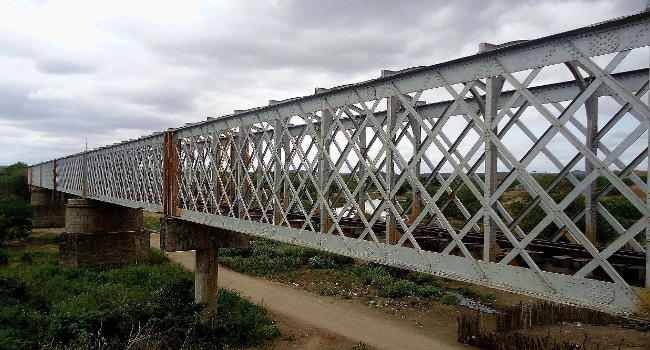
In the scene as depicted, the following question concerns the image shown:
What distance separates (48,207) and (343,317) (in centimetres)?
4109

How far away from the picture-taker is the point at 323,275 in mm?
25984

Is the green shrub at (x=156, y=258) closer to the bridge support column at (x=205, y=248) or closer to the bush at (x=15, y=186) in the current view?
the bridge support column at (x=205, y=248)

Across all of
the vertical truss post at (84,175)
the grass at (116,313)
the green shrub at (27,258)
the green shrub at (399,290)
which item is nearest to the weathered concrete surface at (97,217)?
the vertical truss post at (84,175)

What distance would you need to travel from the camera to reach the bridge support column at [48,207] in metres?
45.0

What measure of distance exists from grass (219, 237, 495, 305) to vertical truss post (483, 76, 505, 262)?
52.4ft

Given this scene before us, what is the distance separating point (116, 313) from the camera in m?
14.6

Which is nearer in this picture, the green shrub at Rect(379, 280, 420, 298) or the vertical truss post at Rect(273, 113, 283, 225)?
the vertical truss post at Rect(273, 113, 283, 225)

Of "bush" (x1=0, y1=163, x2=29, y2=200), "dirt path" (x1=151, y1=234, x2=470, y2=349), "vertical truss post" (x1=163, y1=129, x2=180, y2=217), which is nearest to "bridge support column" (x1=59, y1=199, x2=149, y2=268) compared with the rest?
"dirt path" (x1=151, y1=234, x2=470, y2=349)

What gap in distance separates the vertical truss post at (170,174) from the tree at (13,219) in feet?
83.9

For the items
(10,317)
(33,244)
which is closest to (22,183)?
(33,244)

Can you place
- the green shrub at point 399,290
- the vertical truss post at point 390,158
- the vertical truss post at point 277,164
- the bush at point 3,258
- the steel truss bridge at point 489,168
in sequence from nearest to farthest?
the steel truss bridge at point 489,168 → the vertical truss post at point 390,158 → the vertical truss post at point 277,164 → the green shrub at point 399,290 → the bush at point 3,258

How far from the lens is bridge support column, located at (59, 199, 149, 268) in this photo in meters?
25.3

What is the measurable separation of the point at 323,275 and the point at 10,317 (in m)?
15.4

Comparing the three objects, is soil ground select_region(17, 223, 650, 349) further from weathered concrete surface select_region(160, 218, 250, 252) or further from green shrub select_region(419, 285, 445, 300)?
weathered concrete surface select_region(160, 218, 250, 252)
